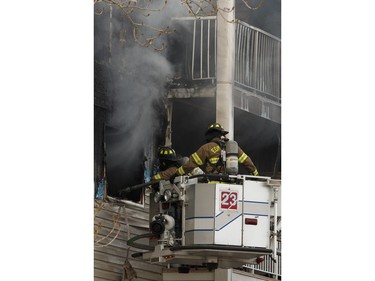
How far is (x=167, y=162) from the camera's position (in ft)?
30.0

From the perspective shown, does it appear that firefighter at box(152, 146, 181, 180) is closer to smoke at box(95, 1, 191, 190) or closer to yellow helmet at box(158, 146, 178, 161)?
yellow helmet at box(158, 146, 178, 161)

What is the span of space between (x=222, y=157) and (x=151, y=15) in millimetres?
1133

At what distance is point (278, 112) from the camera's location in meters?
9.49

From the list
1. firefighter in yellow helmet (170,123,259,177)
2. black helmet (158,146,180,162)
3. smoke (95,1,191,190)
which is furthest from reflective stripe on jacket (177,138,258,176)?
smoke (95,1,191,190)

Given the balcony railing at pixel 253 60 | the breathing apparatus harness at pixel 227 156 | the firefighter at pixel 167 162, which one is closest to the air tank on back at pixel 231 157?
the breathing apparatus harness at pixel 227 156

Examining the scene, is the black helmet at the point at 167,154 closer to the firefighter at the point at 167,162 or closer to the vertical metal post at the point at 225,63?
the firefighter at the point at 167,162

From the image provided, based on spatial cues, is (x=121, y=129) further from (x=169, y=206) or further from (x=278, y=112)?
(x=278, y=112)

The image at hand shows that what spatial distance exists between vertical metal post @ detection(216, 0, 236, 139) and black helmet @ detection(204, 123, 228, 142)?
41 millimetres

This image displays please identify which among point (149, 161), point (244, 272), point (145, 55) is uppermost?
point (145, 55)

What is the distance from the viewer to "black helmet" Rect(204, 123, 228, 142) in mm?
9312

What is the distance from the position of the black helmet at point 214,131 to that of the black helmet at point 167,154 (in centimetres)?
31

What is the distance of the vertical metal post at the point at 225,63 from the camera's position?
9414 mm
